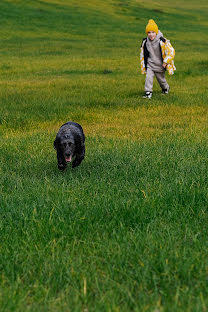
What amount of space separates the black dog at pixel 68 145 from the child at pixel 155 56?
22.8ft

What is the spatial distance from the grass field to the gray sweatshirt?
2.93 feet

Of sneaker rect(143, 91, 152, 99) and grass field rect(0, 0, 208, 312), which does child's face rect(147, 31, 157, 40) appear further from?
grass field rect(0, 0, 208, 312)

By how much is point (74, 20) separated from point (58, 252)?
4729 cm

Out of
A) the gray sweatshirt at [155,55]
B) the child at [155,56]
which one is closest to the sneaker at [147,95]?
the child at [155,56]

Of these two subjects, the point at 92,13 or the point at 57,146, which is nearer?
the point at 57,146

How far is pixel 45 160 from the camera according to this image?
6172 mm

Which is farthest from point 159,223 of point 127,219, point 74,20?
point 74,20

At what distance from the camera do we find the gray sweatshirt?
12492mm

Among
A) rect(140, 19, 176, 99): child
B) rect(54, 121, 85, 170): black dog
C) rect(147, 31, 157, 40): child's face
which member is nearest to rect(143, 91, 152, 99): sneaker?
rect(140, 19, 176, 99): child

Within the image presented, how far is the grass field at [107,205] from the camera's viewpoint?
2.57 m

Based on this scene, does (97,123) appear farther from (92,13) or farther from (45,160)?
(92,13)

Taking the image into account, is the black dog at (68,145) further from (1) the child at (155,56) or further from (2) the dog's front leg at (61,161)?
(1) the child at (155,56)

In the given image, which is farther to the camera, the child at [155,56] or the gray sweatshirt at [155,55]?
the gray sweatshirt at [155,55]

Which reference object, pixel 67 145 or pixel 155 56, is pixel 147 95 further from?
pixel 67 145
